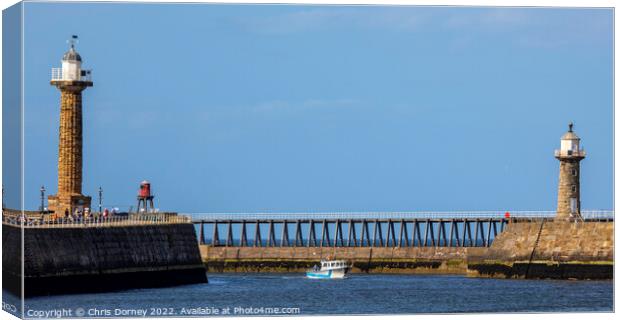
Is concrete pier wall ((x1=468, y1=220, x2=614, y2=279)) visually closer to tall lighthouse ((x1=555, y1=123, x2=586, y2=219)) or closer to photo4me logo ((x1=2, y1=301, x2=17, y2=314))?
tall lighthouse ((x1=555, y1=123, x2=586, y2=219))

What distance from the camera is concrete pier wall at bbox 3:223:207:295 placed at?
66.7m

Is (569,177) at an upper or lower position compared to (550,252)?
upper

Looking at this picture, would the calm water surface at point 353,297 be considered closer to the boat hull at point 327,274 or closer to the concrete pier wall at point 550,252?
the concrete pier wall at point 550,252

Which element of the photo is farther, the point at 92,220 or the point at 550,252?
the point at 550,252

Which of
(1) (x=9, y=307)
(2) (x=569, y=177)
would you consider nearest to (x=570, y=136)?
(2) (x=569, y=177)

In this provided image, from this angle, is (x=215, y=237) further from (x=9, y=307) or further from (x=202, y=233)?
(x=9, y=307)

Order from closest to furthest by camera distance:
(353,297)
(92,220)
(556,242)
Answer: (353,297), (92,220), (556,242)

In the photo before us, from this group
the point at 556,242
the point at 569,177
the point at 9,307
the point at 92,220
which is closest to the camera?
the point at 9,307

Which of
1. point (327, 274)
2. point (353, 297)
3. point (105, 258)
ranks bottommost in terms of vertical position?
point (327, 274)

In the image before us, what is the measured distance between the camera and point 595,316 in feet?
199

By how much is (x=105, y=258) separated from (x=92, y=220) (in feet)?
10.7

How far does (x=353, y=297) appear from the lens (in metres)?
74.5

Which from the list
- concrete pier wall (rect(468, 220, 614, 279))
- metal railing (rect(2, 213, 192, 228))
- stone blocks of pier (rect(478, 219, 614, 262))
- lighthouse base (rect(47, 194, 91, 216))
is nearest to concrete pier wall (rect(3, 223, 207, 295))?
metal railing (rect(2, 213, 192, 228))

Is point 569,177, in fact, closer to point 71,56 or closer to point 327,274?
point 327,274
